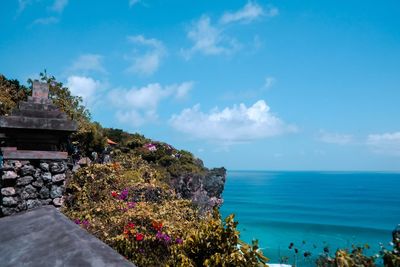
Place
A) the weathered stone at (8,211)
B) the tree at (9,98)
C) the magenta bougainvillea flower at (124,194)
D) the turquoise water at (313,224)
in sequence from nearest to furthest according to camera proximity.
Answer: the weathered stone at (8,211), the magenta bougainvillea flower at (124,194), the tree at (9,98), the turquoise water at (313,224)

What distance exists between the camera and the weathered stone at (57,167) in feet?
22.3

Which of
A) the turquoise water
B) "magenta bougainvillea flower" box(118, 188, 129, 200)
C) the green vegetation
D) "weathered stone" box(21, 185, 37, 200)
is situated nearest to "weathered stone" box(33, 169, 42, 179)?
"weathered stone" box(21, 185, 37, 200)

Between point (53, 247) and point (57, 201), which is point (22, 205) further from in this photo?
point (53, 247)

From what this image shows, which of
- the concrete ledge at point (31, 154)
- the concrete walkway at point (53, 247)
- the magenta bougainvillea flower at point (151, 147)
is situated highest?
the magenta bougainvillea flower at point (151, 147)

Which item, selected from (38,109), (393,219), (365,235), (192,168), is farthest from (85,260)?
(393,219)

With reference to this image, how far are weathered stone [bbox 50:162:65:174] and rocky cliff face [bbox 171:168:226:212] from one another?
16.2 meters

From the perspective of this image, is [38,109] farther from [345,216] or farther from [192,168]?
[345,216]

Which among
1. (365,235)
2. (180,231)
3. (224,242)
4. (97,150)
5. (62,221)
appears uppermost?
(97,150)

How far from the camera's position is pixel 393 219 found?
88.2 m

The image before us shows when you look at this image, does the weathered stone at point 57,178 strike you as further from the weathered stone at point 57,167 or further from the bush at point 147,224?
the bush at point 147,224

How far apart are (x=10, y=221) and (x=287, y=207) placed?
114 metres

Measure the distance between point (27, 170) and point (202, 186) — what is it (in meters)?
20.6

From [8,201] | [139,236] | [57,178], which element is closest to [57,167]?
[57,178]

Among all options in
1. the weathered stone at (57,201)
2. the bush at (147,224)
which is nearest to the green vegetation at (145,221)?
the bush at (147,224)
